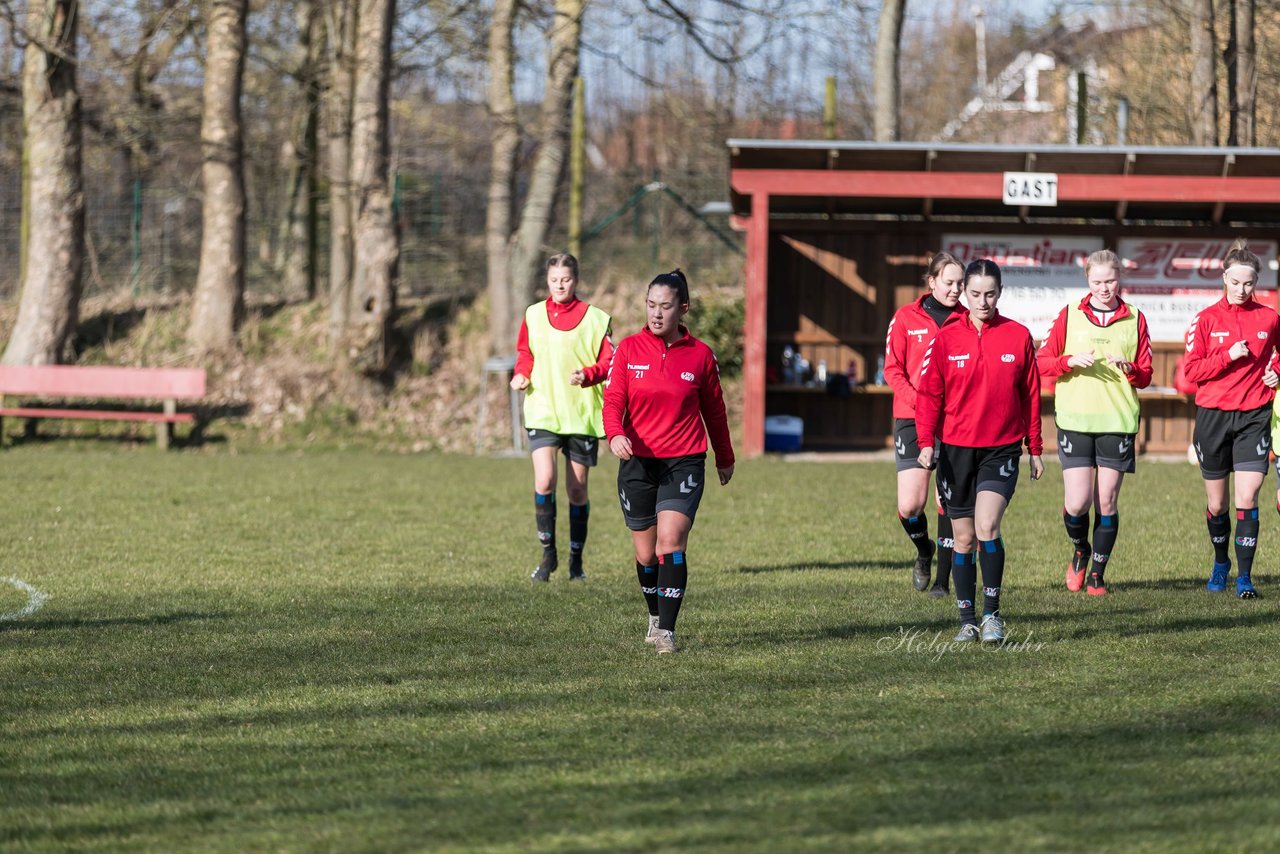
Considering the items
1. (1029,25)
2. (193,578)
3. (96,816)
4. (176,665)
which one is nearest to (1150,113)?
(1029,25)

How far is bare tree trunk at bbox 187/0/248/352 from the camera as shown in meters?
23.3

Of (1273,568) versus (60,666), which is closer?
(60,666)

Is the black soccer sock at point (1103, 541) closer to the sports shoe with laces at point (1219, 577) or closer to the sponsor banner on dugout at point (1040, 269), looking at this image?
the sports shoe with laces at point (1219, 577)

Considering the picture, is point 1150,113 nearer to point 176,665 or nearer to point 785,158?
point 785,158

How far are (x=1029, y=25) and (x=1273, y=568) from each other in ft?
85.3

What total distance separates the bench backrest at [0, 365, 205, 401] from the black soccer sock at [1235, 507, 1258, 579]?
53.0 ft

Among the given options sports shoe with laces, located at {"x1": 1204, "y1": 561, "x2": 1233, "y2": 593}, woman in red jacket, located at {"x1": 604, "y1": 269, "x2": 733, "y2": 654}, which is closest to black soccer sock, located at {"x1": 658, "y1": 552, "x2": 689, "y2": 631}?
woman in red jacket, located at {"x1": 604, "y1": 269, "x2": 733, "y2": 654}

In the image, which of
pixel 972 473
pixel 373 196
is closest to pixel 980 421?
pixel 972 473

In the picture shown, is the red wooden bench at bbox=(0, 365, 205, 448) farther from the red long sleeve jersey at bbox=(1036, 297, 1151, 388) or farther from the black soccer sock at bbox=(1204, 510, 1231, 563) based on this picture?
the black soccer sock at bbox=(1204, 510, 1231, 563)

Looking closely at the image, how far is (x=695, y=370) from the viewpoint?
7336mm

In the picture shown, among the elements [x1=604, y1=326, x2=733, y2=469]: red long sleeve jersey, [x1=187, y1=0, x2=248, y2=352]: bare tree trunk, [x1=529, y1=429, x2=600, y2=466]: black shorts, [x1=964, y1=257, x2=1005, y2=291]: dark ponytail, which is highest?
[x1=187, y1=0, x2=248, y2=352]: bare tree trunk

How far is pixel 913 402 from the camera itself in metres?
9.28

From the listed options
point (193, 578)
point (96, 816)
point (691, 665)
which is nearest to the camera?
point (96, 816)

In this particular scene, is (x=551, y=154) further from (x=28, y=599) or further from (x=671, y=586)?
(x=671, y=586)
